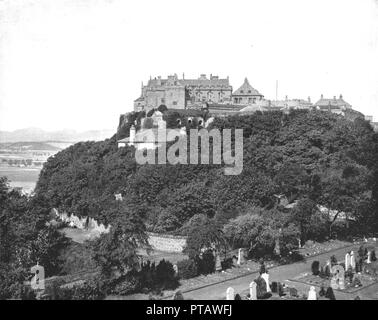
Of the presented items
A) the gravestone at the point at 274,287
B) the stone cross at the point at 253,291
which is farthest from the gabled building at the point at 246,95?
the stone cross at the point at 253,291

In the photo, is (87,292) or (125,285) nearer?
(87,292)

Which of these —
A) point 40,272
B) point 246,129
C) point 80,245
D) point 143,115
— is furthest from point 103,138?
point 40,272

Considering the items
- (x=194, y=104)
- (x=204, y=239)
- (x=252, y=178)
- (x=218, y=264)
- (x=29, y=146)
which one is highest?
(x=194, y=104)

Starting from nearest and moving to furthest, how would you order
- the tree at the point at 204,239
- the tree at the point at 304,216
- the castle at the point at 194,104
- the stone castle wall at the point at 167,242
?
the tree at the point at 204,239, the tree at the point at 304,216, the stone castle wall at the point at 167,242, the castle at the point at 194,104

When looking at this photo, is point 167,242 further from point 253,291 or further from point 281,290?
point 253,291

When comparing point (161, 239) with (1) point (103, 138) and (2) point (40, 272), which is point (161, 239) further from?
(1) point (103, 138)

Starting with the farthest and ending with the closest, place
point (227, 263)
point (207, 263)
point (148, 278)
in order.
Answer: point (227, 263) → point (207, 263) → point (148, 278)

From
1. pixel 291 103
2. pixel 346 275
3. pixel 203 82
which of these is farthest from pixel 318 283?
pixel 203 82

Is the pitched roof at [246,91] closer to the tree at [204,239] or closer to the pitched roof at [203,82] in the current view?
the pitched roof at [203,82]
